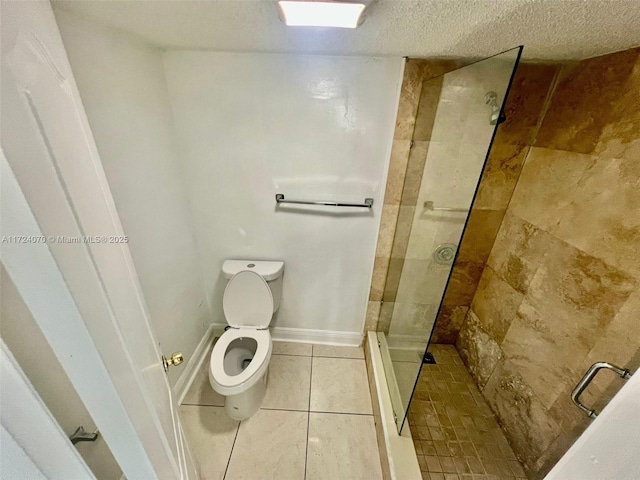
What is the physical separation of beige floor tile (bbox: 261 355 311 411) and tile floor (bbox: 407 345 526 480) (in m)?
0.70

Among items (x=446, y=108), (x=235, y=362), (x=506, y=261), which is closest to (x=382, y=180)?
(x=446, y=108)

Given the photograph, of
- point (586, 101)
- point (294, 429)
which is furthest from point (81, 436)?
point (586, 101)

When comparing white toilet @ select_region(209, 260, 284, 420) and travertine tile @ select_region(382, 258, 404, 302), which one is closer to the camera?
white toilet @ select_region(209, 260, 284, 420)

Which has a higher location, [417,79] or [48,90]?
[417,79]

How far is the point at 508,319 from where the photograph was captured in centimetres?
158

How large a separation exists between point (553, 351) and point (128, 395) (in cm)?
177

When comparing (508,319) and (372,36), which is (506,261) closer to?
(508,319)

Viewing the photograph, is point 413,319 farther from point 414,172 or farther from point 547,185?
point 547,185

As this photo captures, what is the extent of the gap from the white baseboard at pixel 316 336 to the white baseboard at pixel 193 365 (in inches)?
4.0

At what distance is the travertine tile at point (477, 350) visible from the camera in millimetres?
1701

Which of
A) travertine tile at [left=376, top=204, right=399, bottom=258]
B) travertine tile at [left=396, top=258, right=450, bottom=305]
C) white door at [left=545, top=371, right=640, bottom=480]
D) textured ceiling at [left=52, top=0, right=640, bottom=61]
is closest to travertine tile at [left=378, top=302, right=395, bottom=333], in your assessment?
travertine tile at [left=396, top=258, right=450, bottom=305]

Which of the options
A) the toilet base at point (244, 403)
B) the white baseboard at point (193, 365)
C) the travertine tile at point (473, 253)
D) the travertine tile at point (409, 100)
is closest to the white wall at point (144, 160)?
the white baseboard at point (193, 365)

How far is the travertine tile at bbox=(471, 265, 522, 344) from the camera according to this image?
1575 millimetres

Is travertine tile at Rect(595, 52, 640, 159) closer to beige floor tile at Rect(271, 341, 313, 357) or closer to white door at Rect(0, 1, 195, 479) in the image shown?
white door at Rect(0, 1, 195, 479)
